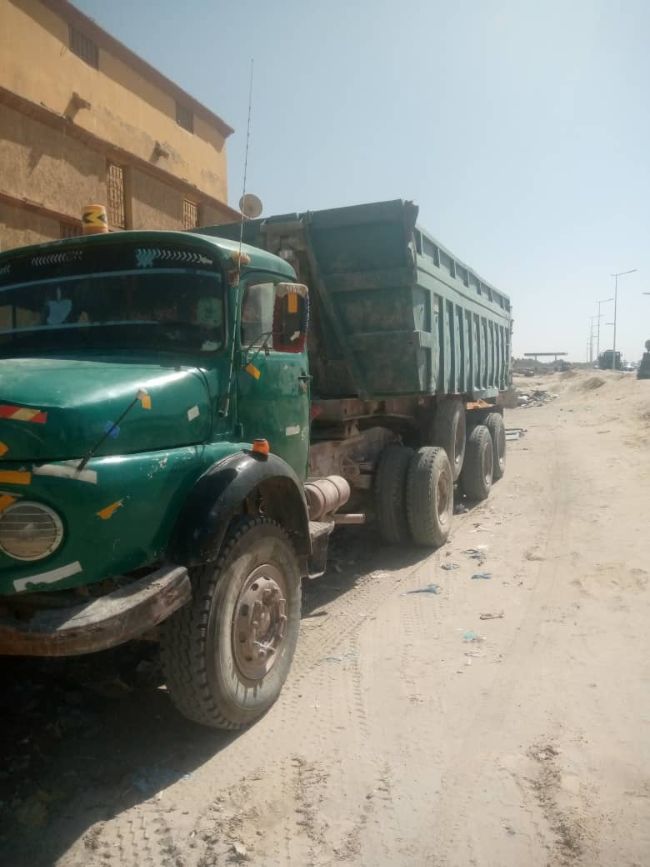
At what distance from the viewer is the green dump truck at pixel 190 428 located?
7.72ft

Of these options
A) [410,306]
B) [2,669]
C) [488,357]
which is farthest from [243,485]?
[488,357]

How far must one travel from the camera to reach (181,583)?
8.77 ft

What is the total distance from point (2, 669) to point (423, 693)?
7.60 feet

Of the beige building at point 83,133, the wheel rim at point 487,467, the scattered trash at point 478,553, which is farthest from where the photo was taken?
the beige building at point 83,133

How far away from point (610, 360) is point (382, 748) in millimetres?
57126

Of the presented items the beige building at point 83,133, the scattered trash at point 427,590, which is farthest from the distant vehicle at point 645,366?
the scattered trash at point 427,590

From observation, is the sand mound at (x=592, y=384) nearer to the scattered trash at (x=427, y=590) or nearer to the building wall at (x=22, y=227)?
the building wall at (x=22, y=227)

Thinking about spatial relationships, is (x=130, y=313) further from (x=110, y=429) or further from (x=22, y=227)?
(x=22, y=227)

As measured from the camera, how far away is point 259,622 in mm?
3312

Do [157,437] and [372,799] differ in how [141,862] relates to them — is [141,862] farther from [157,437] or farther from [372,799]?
[157,437]

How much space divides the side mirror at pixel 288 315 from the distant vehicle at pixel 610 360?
54.8 metres

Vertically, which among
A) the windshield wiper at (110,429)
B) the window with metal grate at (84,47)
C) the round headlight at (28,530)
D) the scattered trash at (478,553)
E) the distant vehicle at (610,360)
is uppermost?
the window with metal grate at (84,47)

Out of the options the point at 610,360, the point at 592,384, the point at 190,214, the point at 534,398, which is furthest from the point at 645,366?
the point at 190,214

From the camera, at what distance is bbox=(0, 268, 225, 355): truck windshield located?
342 cm
